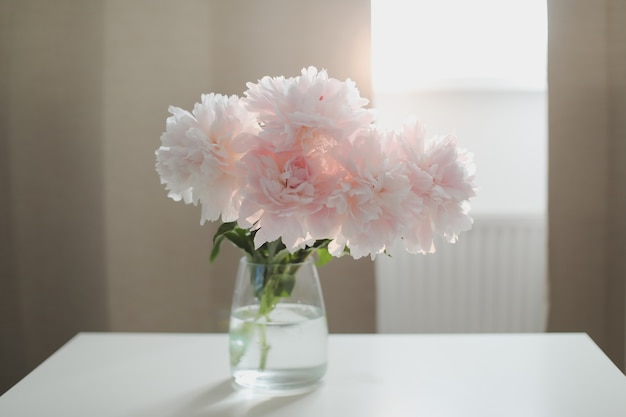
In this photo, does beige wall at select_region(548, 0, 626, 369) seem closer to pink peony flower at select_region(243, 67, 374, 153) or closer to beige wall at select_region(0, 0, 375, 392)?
beige wall at select_region(0, 0, 375, 392)

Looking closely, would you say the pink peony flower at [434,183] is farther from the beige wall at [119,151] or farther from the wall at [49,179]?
the wall at [49,179]

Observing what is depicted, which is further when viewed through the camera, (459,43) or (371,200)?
(459,43)

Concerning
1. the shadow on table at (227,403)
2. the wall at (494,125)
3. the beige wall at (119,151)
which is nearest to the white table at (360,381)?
the shadow on table at (227,403)

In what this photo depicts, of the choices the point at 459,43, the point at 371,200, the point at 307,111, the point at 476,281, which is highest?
the point at 459,43

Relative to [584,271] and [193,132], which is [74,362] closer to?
[193,132]

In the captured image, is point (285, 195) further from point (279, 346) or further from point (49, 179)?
point (49, 179)

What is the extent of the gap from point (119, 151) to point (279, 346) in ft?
3.89

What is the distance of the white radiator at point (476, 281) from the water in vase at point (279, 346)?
1.20 metres

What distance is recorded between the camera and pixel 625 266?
1.94m

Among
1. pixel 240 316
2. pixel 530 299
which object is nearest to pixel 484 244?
pixel 530 299

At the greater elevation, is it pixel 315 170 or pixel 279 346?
pixel 315 170

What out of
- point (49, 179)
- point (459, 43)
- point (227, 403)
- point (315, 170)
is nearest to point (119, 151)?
point (49, 179)

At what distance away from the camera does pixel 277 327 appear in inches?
38.1

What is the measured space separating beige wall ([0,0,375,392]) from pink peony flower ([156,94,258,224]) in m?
1.07
